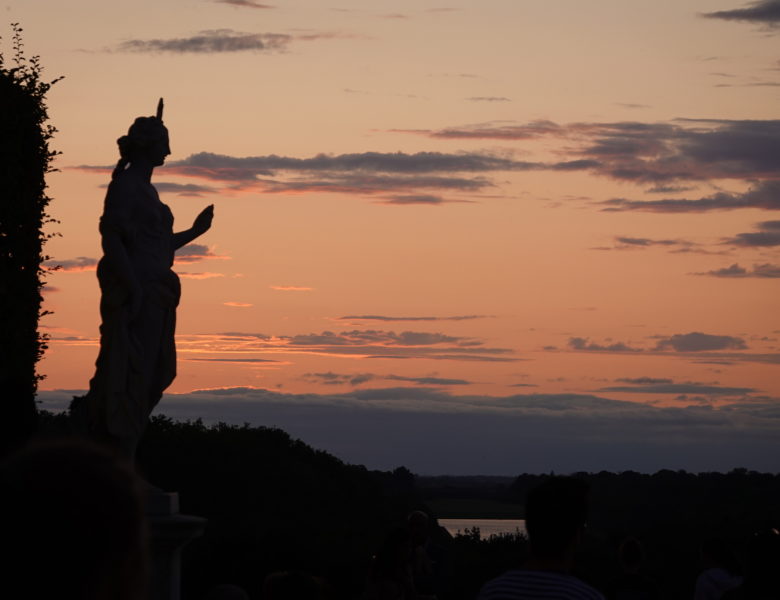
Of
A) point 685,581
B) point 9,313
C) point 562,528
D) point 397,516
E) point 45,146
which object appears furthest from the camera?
point 397,516

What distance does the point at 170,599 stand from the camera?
1113cm

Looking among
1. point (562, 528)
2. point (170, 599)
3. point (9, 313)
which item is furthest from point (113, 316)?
point (9, 313)

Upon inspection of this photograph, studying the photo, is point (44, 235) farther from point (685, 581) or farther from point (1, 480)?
point (685, 581)

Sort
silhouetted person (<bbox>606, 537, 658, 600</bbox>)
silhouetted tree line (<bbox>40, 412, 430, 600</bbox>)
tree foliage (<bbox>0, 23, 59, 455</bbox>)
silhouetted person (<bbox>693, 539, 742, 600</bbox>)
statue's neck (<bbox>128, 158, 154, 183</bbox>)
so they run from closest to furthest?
silhouetted person (<bbox>693, 539, 742, 600</bbox>) → silhouetted person (<bbox>606, 537, 658, 600</bbox>) → statue's neck (<bbox>128, 158, 154, 183</bbox>) → tree foliage (<bbox>0, 23, 59, 455</bbox>) → silhouetted tree line (<bbox>40, 412, 430, 600</bbox>)

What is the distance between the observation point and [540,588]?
17.9 ft

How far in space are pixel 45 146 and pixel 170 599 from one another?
1378 centimetres

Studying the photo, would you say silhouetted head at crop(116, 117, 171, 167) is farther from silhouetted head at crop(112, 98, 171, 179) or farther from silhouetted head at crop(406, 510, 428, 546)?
silhouetted head at crop(406, 510, 428, 546)

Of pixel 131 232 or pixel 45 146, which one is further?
pixel 45 146

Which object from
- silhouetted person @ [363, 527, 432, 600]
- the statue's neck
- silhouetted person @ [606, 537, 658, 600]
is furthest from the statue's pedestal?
silhouetted person @ [606, 537, 658, 600]

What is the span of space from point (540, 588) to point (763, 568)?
195 centimetres

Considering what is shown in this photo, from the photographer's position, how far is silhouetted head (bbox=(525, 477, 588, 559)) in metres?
5.49

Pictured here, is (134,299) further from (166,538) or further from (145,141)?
(166,538)

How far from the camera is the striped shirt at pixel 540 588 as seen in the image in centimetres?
539

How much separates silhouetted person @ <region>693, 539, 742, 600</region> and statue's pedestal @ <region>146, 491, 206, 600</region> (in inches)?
161
